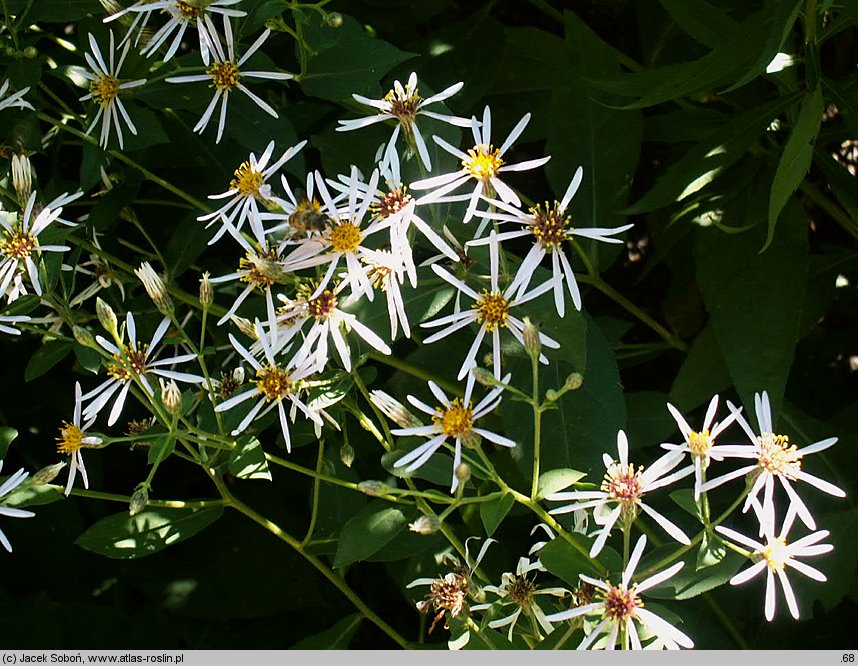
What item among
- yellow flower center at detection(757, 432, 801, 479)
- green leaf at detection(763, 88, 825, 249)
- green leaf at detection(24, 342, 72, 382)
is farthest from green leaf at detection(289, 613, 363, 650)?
green leaf at detection(763, 88, 825, 249)

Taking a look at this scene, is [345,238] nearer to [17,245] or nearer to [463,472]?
[463,472]

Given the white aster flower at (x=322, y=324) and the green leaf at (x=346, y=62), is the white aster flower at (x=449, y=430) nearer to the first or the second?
the white aster flower at (x=322, y=324)

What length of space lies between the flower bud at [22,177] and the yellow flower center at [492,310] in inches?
19.5

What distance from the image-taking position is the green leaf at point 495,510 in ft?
2.82

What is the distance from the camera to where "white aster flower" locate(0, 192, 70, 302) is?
39.1 inches

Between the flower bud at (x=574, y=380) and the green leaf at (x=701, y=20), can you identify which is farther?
the green leaf at (x=701, y=20)

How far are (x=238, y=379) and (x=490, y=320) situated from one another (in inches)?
10.6

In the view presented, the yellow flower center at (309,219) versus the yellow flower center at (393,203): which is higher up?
the yellow flower center at (393,203)

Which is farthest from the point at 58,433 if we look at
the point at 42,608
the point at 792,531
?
the point at 792,531

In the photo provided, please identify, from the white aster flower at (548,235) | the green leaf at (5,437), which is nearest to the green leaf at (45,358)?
the green leaf at (5,437)

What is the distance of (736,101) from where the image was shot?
1.38 metres

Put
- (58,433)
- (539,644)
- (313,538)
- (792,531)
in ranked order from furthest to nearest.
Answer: (58,433) < (792,531) < (313,538) < (539,644)

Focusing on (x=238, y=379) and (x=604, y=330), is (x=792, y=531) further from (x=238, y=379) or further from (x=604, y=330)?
(x=238, y=379)

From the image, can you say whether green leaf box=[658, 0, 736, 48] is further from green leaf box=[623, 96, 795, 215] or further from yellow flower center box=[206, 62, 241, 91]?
yellow flower center box=[206, 62, 241, 91]
